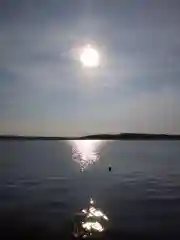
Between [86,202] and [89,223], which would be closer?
[89,223]

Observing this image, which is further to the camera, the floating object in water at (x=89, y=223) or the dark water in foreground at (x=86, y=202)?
A: the dark water in foreground at (x=86, y=202)

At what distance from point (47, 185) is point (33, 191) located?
722cm

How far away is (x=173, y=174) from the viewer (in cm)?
8744

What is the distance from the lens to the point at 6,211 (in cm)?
4672

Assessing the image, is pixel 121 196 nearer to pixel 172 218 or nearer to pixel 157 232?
pixel 172 218

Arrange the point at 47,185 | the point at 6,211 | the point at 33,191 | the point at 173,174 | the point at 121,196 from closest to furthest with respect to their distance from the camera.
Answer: the point at 6,211 → the point at 121,196 → the point at 33,191 → the point at 47,185 → the point at 173,174

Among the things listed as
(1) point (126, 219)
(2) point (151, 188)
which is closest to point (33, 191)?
(2) point (151, 188)

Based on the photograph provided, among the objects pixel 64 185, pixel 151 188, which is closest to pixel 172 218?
pixel 151 188

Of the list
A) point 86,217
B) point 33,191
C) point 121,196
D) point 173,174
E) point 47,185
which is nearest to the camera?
point 86,217

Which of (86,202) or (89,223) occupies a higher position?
(86,202)

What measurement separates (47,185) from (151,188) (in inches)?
664

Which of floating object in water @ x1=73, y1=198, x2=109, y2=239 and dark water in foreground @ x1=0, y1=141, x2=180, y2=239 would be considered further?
dark water in foreground @ x1=0, y1=141, x2=180, y2=239

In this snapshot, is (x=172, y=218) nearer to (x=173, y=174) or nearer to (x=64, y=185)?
(x=64, y=185)

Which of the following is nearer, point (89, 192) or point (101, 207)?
point (101, 207)
